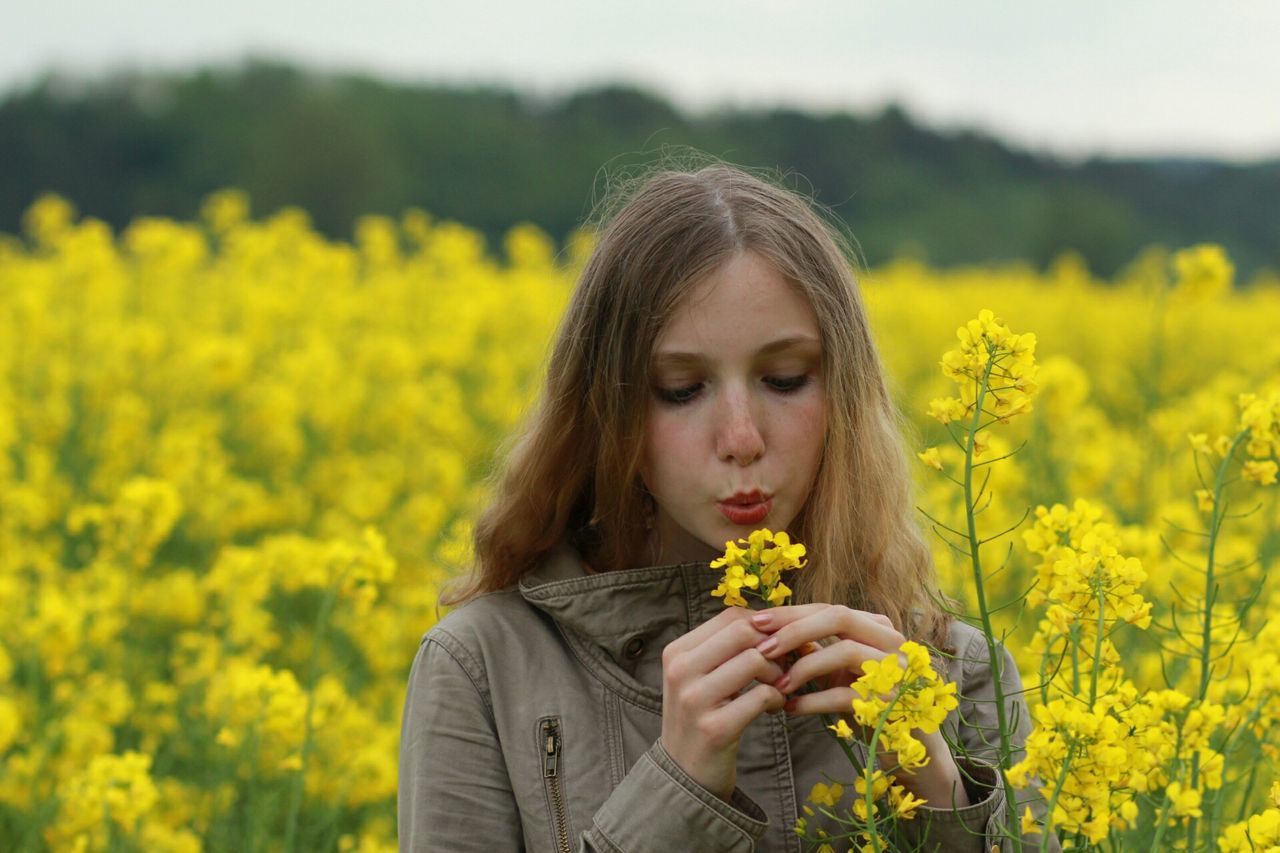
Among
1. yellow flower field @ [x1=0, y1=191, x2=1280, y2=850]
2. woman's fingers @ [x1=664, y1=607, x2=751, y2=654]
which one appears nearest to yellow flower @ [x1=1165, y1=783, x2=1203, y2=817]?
yellow flower field @ [x1=0, y1=191, x2=1280, y2=850]

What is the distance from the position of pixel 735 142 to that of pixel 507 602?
41.9 metres

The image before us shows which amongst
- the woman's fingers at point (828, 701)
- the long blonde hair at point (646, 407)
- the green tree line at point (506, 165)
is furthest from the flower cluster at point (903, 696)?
the green tree line at point (506, 165)

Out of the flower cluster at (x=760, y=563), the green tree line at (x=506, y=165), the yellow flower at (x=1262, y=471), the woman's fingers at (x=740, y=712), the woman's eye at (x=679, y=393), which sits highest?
the green tree line at (x=506, y=165)

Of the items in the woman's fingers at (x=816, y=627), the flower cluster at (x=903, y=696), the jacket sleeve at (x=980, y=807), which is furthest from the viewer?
the jacket sleeve at (x=980, y=807)

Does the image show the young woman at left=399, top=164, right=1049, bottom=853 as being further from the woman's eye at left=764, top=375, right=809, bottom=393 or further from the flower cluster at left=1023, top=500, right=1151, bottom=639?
the flower cluster at left=1023, top=500, right=1151, bottom=639

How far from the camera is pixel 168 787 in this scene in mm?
3148

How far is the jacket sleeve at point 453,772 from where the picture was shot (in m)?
1.68

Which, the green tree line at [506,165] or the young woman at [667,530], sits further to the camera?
the green tree line at [506,165]

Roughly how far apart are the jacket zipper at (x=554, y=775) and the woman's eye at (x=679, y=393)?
1.22 ft

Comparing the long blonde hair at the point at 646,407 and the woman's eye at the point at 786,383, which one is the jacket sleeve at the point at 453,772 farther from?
the woman's eye at the point at 786,383

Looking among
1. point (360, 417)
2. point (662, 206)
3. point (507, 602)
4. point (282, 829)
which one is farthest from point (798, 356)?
point (360, 417)

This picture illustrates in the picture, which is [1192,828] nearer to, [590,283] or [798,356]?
[798,356]

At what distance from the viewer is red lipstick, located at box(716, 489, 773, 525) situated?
161 centimetres

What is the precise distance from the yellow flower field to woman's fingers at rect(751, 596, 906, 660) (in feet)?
0.53
